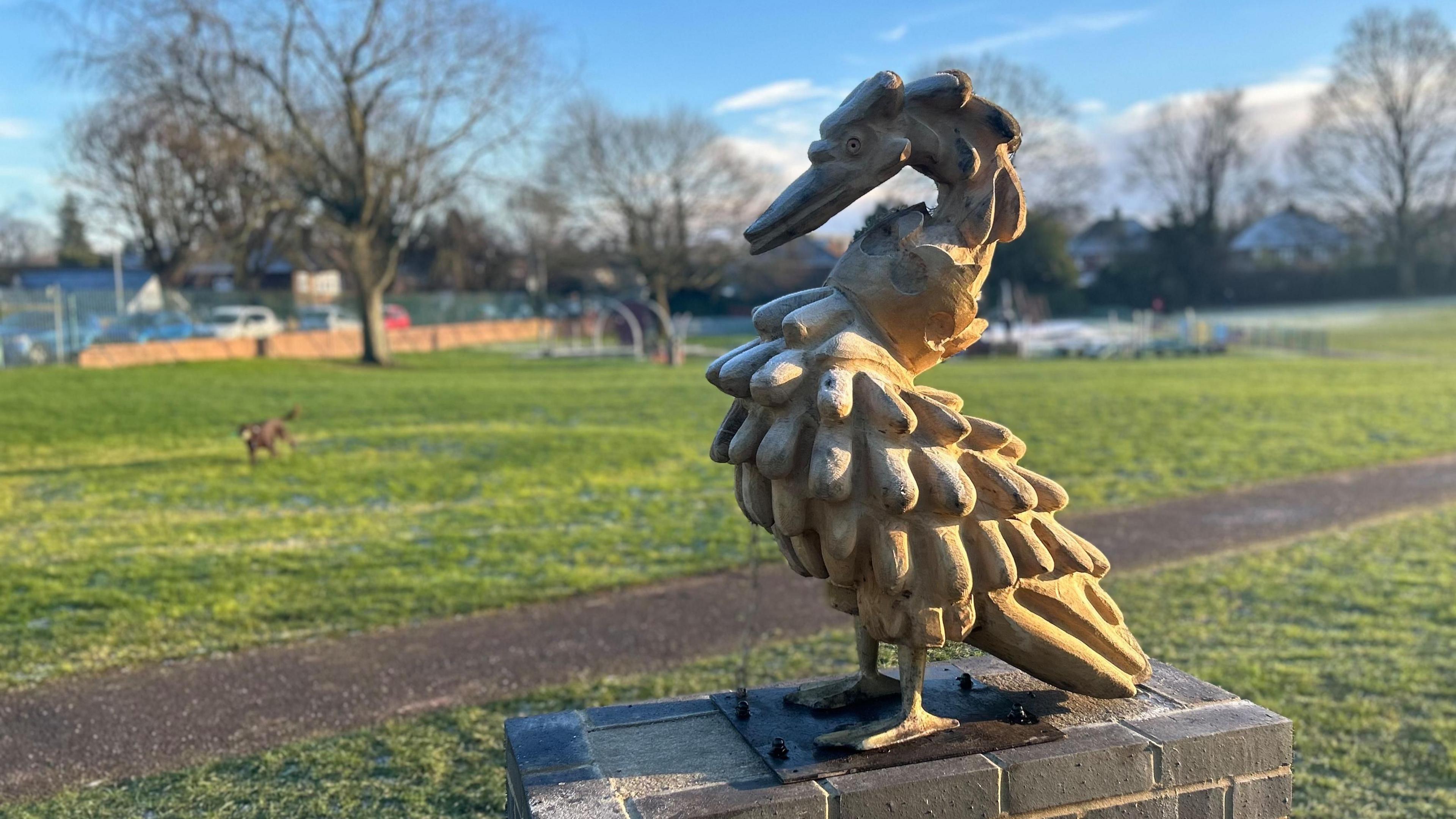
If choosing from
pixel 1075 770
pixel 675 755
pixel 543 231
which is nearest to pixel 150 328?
pixel 543 231

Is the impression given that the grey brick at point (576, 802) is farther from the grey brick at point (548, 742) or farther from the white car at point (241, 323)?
the white car at point (241, 323)

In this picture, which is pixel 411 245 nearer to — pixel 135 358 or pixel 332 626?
pixel 135 358

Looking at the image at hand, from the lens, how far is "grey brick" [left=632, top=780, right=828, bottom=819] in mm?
2521

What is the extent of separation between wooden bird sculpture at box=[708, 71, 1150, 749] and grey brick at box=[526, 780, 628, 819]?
64 centimetres

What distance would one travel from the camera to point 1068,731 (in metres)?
2.91

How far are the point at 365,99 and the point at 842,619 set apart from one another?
25609 mm

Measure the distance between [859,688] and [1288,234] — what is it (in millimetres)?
77509

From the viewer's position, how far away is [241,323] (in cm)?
3177

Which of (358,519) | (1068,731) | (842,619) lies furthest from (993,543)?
(358,519)

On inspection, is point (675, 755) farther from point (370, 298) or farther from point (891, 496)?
point (370, 298)

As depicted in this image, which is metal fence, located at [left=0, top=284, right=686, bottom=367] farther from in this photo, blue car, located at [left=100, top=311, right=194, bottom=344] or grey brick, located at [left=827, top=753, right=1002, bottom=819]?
grey brick, located at [left=827, top=753, right=1002, bottom=819]

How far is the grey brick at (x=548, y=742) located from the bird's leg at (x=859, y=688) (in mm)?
697

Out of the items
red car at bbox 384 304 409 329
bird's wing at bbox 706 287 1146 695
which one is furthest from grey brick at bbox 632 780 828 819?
red car at bbox 384 304 409 329

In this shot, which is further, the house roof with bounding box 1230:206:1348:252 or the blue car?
the house roof with bounding box 1230:206:1348:252
